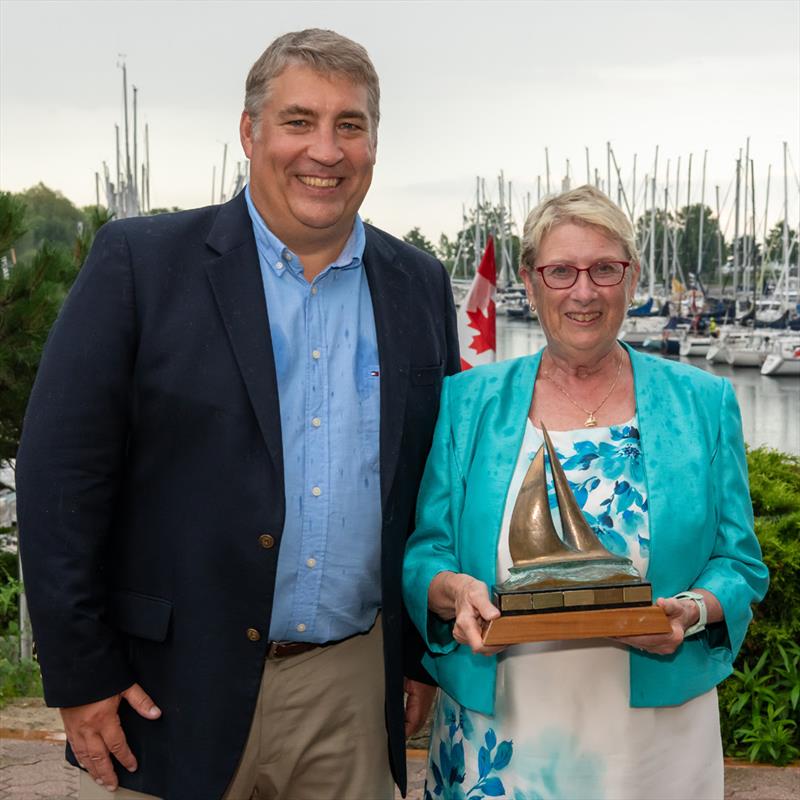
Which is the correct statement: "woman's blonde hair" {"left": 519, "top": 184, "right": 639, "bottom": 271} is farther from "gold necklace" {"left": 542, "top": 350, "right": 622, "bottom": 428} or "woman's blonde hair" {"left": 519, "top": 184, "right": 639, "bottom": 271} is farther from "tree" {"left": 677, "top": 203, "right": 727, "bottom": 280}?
"tree" {"left": 677, "top": 203, "right": 727, "bottom": 280}

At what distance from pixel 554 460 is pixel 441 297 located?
2.53 feet

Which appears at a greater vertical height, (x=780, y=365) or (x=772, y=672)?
(x=780, y=365)

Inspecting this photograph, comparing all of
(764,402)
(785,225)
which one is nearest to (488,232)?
(785,225)

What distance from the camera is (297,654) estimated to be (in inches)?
111

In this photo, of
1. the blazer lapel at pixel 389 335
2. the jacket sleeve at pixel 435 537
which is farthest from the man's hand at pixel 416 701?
the blazer lapel at pixel 389 335

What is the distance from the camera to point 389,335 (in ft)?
9.55

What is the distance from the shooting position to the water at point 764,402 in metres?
28.5

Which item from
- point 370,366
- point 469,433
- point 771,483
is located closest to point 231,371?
point 370,366

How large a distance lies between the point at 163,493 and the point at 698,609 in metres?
1.27

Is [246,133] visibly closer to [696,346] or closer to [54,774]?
[54,774]

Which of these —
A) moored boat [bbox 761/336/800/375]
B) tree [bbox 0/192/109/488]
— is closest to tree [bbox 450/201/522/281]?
moored boat [bbox 761/336/800/375]

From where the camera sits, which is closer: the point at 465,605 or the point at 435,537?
the point at 465,605

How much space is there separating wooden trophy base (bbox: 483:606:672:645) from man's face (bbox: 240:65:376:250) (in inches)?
41.3

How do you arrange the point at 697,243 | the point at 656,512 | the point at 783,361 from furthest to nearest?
the point at 697,243 < the point at 783,361 < the point at 656,512
